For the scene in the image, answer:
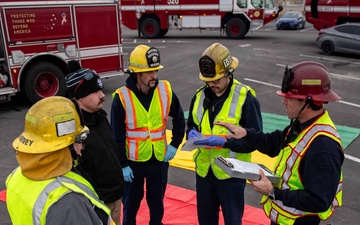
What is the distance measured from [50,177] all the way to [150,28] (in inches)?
835

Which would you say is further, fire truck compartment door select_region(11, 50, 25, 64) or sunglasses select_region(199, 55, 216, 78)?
fire truck compartment door select_region(11, 50, 25, 64)

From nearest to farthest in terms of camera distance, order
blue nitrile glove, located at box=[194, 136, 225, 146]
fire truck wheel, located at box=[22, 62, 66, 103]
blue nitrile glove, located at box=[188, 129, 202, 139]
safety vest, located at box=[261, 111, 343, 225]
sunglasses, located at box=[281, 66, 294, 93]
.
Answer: safety vest, located at box=[261, 111, 343, 225]
sunglasses, located at box=[281, 66, 294, 93]
blue nitrile glove, located at box=[194, 136, 225, 146]
blue nitrile glove, located at box=[188, 129, 202, 139]
fire truck wheel, located at box=[22, 62, 66, 103]

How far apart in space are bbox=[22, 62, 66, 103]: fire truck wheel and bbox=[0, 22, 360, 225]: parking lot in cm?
49

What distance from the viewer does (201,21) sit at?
21062 mm

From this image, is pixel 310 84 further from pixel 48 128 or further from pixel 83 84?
pixel 83 84

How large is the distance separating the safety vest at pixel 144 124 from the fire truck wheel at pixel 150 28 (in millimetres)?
18908

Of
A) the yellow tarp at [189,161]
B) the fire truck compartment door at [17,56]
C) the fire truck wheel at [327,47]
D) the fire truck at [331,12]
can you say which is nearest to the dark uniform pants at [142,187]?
the yellow tarp at [189,161]

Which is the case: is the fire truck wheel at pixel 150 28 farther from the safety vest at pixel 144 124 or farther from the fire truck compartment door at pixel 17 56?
the safety vest at pixel 144 124

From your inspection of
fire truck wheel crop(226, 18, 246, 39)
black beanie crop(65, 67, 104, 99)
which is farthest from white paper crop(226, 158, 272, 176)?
fire truck wheel crop(226, 18, 246, 39)

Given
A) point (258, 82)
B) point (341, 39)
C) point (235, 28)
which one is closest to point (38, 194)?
point (258, 82)

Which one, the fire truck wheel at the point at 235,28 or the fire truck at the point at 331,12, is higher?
the fire truck at the point at 331,12

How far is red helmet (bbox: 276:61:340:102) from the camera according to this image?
90.3 inches

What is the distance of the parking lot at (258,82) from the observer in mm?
5274

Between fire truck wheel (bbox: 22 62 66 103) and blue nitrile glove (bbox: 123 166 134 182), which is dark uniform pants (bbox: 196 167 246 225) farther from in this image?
fire truck wheel (bbox: 22 62 66 103)
